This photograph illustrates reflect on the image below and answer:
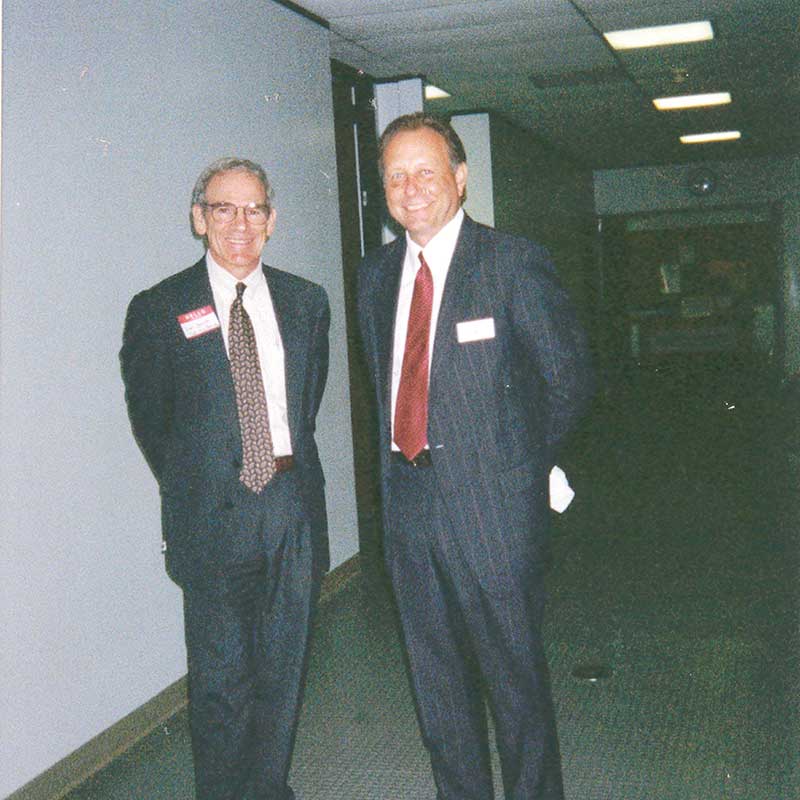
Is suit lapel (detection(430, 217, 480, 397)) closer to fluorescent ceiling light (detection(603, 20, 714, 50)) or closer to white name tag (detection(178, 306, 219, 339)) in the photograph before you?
white name tag (detection(178, 306, 219, 339))

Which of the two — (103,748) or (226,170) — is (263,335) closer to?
(226,170)

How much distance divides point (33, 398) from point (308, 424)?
83 cm

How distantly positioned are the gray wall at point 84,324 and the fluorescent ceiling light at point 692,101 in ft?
17.1

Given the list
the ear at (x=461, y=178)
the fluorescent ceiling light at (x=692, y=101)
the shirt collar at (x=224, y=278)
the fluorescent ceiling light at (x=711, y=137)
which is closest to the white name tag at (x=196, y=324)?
the shirt collar at (x=224, y=278)

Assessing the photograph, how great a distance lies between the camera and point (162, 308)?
7.79 feet

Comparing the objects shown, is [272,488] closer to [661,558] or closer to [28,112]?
[28,112]

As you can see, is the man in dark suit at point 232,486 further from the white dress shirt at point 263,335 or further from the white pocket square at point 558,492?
the white pocket square at point 558,492

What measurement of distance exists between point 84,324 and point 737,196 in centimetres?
1097

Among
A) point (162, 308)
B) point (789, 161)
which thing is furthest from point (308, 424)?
point (789, 161)

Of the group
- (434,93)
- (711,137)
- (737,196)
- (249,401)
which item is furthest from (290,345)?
(737,196)

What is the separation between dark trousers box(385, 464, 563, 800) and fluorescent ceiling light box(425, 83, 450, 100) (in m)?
5.39

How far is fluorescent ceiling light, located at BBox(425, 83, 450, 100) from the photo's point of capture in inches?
278

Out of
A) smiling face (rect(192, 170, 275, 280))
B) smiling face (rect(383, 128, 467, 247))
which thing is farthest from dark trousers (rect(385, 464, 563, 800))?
smiling face (rect(192, 170, 275, 280))

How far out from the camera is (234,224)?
7.82ft
